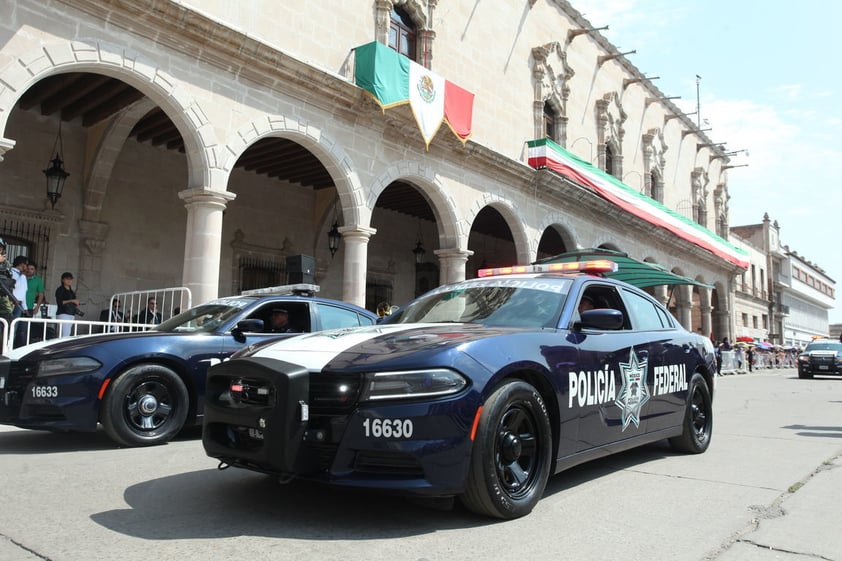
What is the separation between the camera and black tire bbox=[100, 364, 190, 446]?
5.52 m

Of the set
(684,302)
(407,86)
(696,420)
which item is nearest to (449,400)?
(696,420)

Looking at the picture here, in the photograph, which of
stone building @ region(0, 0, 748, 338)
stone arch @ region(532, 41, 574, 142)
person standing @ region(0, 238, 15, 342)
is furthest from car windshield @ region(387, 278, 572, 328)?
stone arch @ region(532, 41, 574, 142)

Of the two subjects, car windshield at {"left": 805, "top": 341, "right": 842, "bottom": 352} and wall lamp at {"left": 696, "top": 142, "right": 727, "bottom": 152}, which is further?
wall lamp at {"left": 696, "top": 142, "right": 727, "bottom": 152}

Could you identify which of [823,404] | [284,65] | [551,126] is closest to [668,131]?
[551,126]

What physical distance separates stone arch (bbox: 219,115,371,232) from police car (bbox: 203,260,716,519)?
7.74 m

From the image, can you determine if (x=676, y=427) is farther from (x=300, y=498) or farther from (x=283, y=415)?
(x=283, y=415)

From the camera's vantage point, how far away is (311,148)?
42.3 ft

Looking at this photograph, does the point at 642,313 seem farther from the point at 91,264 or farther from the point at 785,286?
the point at 785,286

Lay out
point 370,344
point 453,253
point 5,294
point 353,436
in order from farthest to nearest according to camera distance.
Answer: point 453,253, point 5,294, point 370,344, point 353,436

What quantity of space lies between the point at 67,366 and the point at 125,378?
0.47m

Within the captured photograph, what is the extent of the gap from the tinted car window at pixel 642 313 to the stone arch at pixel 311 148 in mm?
7818

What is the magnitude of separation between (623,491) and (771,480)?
4.25 ft

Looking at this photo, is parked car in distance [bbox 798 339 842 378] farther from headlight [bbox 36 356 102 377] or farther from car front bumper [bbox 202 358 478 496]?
headlight [bbox 36 356 102 377]

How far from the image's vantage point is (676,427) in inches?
213
